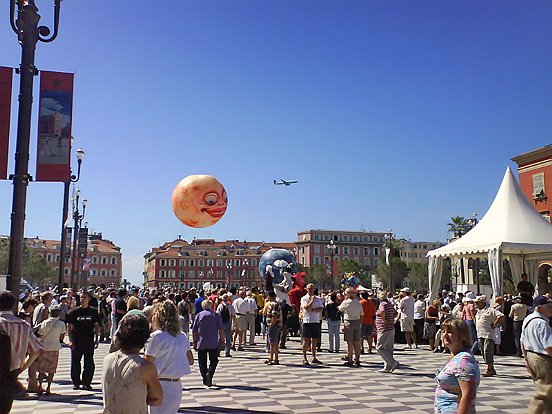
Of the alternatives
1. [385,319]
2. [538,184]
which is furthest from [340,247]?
[385,319]

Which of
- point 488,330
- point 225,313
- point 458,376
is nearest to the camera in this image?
point 458,376

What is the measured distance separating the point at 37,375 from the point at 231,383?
342 centimetres

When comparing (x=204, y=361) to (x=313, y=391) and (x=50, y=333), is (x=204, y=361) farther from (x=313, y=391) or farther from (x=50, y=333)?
(x=50, y=333)

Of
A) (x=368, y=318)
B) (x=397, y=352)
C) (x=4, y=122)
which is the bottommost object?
(x=397, y=352)

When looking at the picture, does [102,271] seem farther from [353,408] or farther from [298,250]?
[353,408]

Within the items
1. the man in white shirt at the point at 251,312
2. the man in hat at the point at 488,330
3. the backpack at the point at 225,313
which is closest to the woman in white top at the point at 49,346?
the backpack at the point at 225,313

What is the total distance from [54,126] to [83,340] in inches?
145

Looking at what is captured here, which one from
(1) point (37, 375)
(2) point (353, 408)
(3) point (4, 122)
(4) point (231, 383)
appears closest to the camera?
(2) point (353, 408)

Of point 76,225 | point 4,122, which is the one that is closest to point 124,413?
point 4,122

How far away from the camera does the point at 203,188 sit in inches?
611

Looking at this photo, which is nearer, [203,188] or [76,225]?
[203,188]

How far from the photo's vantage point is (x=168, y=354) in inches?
220

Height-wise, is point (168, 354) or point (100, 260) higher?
point (100, 260)

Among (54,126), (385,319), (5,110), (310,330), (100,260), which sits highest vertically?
(100,260)
